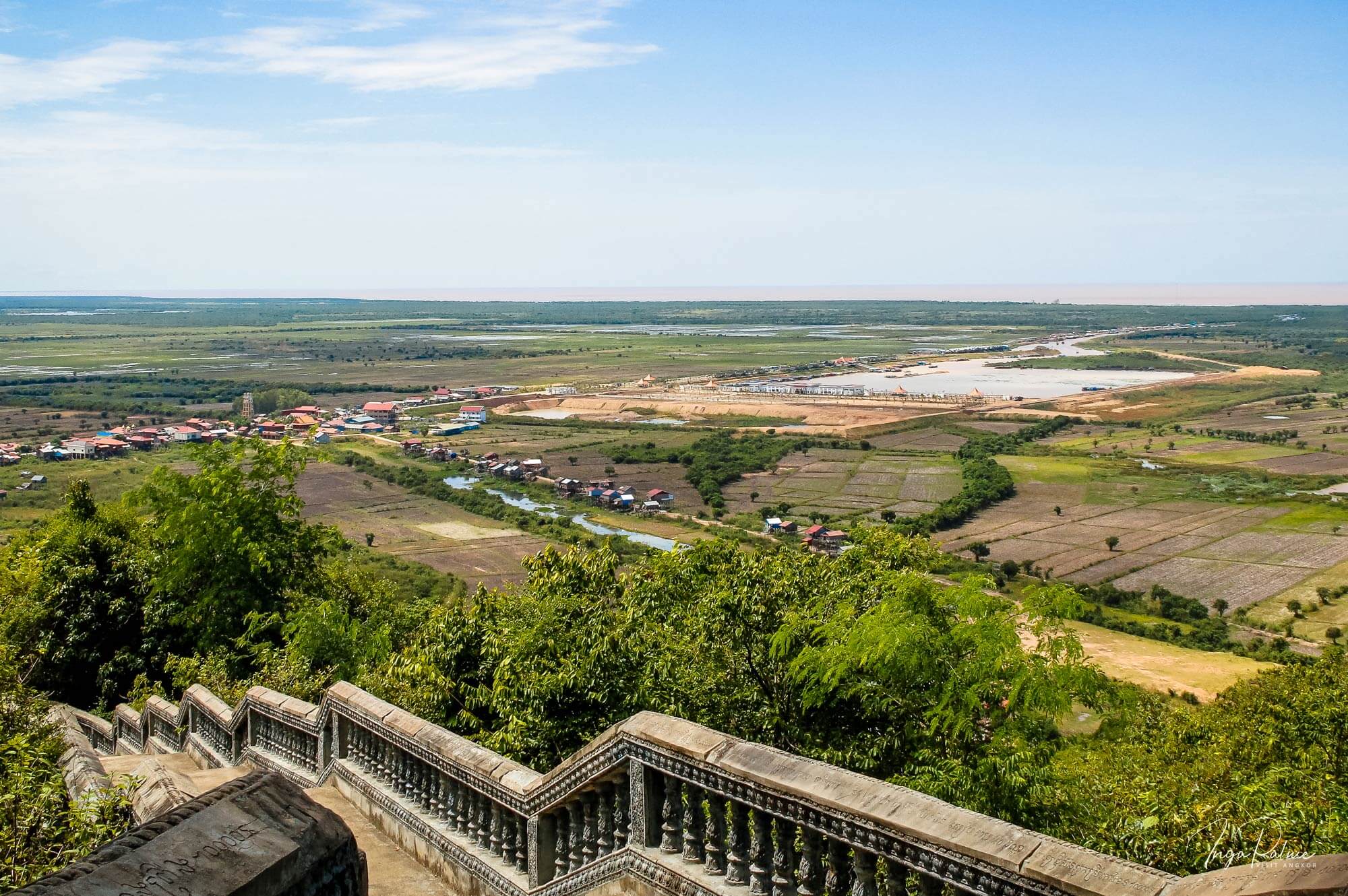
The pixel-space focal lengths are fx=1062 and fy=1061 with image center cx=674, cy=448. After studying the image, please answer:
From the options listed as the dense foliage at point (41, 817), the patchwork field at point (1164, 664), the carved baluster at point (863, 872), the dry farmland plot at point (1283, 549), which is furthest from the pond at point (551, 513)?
the carved baluster at point (863, 872)

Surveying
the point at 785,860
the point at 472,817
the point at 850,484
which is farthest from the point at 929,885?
the point at 850,484

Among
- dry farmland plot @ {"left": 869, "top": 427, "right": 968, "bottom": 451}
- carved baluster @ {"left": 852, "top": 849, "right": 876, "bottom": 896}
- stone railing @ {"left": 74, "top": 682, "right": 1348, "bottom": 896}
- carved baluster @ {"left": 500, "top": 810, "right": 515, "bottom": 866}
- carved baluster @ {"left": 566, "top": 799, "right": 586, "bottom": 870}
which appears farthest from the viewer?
dry farmland plot @ {"left": 869, "top": 427, "right": 968, "bottom": 451}

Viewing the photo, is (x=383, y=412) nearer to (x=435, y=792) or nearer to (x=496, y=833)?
(x=435, y=792)

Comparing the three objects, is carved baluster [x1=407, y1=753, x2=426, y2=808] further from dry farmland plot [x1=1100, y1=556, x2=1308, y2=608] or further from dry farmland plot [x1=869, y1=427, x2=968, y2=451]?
dry farmland plot [x1=869, y1=427, x2=968, y2=451]

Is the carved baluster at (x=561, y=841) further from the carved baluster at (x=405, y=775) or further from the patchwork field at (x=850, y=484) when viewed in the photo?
the patchwork field at (x=850, y=484)

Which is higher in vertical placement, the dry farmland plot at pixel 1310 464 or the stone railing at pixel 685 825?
the stone railing at pixel 685 825

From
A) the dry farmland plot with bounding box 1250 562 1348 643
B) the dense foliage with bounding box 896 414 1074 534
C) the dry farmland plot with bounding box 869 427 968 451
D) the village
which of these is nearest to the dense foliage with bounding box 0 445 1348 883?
the dry farmland plot with bounding box 1250 562 1348 643
